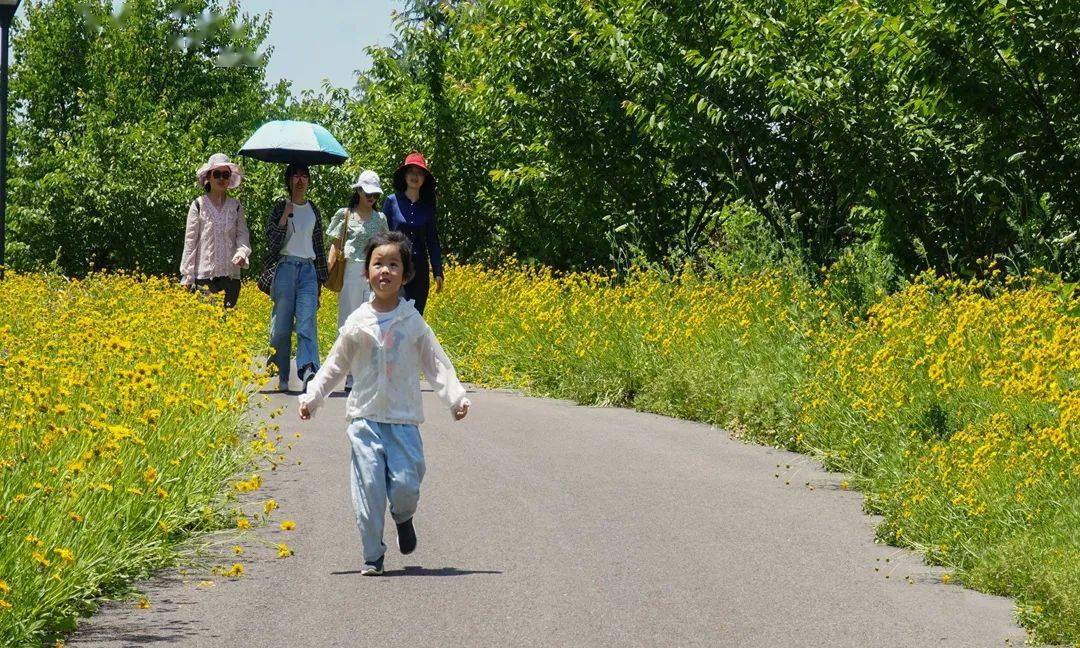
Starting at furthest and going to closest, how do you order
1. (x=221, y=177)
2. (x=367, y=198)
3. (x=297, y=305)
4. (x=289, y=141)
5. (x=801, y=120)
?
(x=289, y=141), (x=801, y=120), (x=221, y=177), (x=297, y=305), (x=367, y=198)

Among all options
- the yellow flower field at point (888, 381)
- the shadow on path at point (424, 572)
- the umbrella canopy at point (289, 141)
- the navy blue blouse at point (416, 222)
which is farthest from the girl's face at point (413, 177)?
the shadow on path at point (424, 572)

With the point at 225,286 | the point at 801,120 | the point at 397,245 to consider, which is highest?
the point at 801,120

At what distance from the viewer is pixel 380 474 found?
7.14m

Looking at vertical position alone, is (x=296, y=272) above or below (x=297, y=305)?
above

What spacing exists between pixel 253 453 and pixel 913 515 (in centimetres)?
392

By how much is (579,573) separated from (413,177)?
716 centimetres

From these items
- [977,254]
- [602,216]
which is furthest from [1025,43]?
[602,216]

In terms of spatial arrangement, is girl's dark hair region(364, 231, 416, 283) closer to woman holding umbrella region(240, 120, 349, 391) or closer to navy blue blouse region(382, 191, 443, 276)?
navy blue blouse region(382, 191, 443, 276)

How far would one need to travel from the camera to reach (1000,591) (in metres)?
6.72

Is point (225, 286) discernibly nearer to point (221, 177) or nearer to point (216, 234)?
point (216, 234)

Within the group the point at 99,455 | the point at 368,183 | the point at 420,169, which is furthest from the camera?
the point at 420,169

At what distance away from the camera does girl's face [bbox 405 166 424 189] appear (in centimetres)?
1376

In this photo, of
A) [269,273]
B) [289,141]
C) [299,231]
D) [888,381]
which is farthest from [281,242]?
[888,381]

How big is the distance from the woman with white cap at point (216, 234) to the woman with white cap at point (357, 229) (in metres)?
0.91
